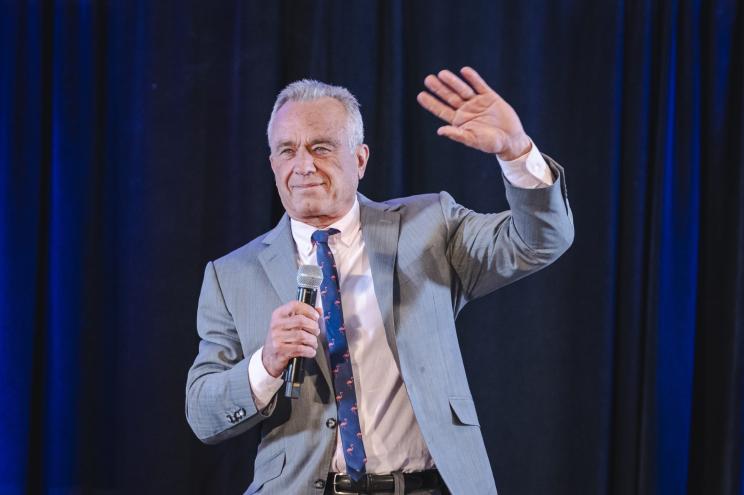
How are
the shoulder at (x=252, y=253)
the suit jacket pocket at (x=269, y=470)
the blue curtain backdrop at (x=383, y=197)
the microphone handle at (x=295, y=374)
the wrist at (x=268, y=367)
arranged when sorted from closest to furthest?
1. the microphone handle at (x=295, y=374)
2. the wrist at (x=268, y=367)
3. the suit jacket pocket at (x=269, y=470)
4. the shoulder at (x=252, y=253)
5. the blue curtain backdrop at (x=383, y=197)

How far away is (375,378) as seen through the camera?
2.06 metres

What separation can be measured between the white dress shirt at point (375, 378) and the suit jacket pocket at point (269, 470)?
0.42 ft

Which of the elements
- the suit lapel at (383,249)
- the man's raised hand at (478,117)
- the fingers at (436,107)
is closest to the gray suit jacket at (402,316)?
the suit lapel at (383,249)

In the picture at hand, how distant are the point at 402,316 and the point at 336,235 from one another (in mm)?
303

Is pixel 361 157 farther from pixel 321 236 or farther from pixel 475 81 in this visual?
pixel 475 81

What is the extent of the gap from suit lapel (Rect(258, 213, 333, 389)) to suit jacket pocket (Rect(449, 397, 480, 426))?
344 mm

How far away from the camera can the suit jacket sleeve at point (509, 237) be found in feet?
6.25

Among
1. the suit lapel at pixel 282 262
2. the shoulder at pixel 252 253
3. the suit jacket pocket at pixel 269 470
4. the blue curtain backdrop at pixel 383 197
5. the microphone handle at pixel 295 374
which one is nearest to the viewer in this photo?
the microphone handle at pixel 295 374

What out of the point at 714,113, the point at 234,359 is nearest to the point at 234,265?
the point at 234,359

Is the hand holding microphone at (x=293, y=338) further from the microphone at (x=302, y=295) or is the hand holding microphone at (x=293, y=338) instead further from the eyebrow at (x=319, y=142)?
the eyebrow at (x=319, y=142)

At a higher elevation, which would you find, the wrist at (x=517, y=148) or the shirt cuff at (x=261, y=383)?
the wrist at (x=517, y=148)

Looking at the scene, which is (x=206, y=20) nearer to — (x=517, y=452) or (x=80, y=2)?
(x=80, y=2)

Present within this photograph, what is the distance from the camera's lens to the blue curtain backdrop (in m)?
3.16

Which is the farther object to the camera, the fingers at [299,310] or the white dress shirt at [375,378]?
the white dress shirt at [375,378]
